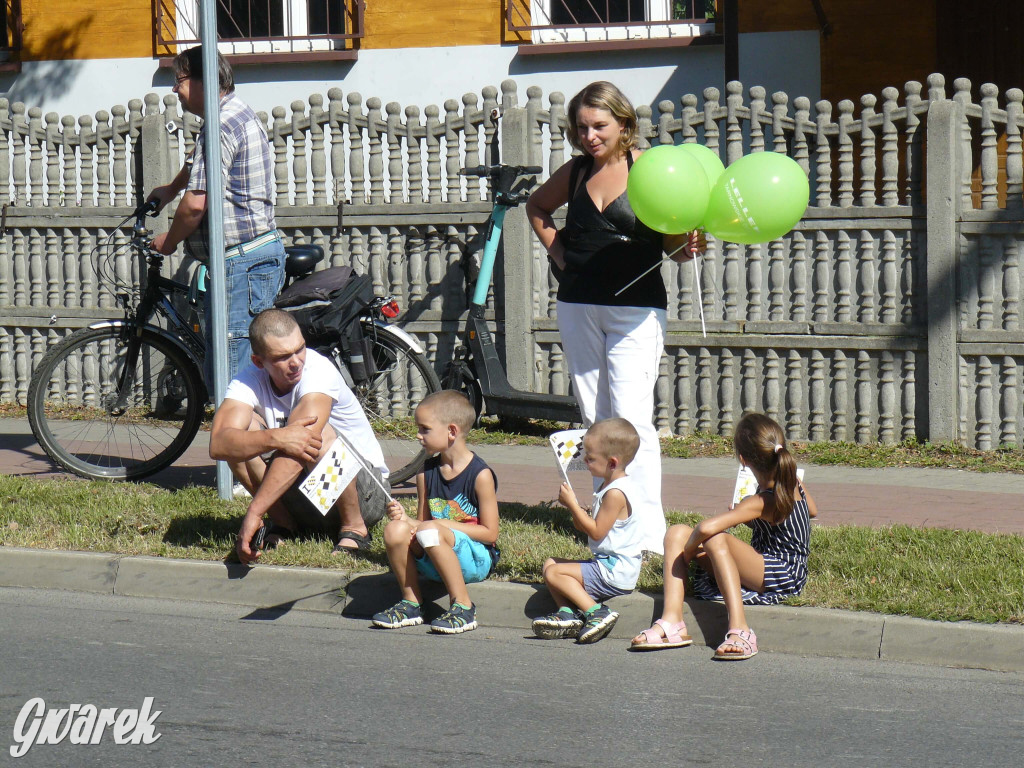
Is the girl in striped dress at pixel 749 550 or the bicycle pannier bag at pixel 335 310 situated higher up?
the bicycle pannier bag at pixel 335 310

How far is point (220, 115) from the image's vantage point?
706cm

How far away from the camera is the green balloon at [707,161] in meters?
5.71

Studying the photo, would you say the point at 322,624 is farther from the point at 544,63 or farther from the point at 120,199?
the point at 544,63

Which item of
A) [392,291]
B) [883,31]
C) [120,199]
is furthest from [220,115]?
[883,31]

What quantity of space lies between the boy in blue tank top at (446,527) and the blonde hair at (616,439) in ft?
1.70

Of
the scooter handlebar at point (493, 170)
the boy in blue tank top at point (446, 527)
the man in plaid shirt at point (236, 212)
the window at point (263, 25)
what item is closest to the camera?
the boy in blue tank top at point (446, 527)

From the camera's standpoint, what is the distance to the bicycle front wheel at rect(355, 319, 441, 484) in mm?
7715

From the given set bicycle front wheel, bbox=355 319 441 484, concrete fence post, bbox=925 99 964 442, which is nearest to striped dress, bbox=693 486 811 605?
bicycle front wheel, bbox=355 319 441 484

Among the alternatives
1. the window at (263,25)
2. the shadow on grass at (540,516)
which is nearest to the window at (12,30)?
the window at (263,25)

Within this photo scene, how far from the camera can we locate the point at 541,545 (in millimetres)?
6207

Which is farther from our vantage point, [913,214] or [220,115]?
[913,214]

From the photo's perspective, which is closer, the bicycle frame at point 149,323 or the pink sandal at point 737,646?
the pink sandal at point 737,646

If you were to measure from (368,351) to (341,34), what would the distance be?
23.2ft

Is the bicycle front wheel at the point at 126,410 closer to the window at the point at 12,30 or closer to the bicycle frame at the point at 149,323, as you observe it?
the bicycle frame at the point at 149,323
